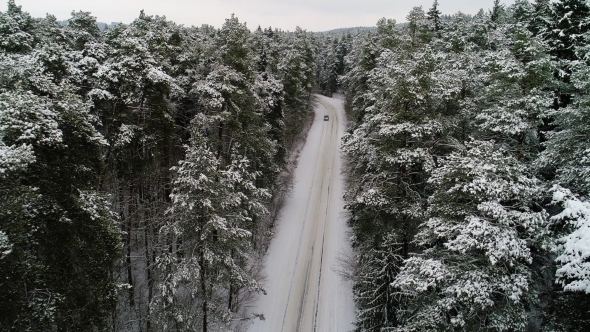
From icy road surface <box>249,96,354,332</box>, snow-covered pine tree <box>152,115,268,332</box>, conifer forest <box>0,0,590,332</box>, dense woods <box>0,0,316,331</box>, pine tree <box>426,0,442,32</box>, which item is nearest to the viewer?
dense woods <box>0,0,316,331</box>

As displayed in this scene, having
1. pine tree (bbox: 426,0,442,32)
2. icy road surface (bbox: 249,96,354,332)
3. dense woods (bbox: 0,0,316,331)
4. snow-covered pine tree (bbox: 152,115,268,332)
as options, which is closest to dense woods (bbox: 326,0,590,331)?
icy road surface (bbox: 249,96,354,332)

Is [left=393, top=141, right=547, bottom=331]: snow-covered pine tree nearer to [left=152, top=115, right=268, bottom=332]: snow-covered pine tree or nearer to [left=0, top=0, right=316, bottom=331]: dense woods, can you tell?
[left=152, top=115, right=268, bottom=332]: snow-covered pine tree

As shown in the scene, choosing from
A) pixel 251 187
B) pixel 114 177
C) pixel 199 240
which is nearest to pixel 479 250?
pixel 199 240

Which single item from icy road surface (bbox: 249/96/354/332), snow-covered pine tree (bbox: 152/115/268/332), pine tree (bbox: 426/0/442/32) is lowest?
icy road surface (bbox: 249/96/354/332)

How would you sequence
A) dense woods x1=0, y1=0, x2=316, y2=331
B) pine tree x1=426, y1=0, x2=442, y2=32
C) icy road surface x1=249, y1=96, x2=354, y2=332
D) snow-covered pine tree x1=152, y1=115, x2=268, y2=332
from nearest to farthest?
dense woods x1=0, y1=0, x2=316, y2=331, snow-covered pine tree x1=152, y1=115, x2=268, y2=332, icy road surface x1=249, y1=96, x2=354, y2=332, pine tree x1=426, y1=0, x2=442, y2=32

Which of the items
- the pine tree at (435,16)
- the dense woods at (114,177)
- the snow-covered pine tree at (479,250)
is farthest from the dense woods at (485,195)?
the pine tree at (435,16)

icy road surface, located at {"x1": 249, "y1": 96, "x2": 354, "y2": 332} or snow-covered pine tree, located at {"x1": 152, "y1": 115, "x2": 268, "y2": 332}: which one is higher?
snow-covered pine tree, located at {"x1": 152, "y1": 115, "x2": 268, "y2": 332}

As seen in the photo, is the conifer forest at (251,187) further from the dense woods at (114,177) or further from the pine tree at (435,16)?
the pine tree at (435,16)

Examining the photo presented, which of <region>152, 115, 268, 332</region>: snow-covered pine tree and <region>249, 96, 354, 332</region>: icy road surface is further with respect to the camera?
<region>249, 96, 354, 332</region>: icy road surface
